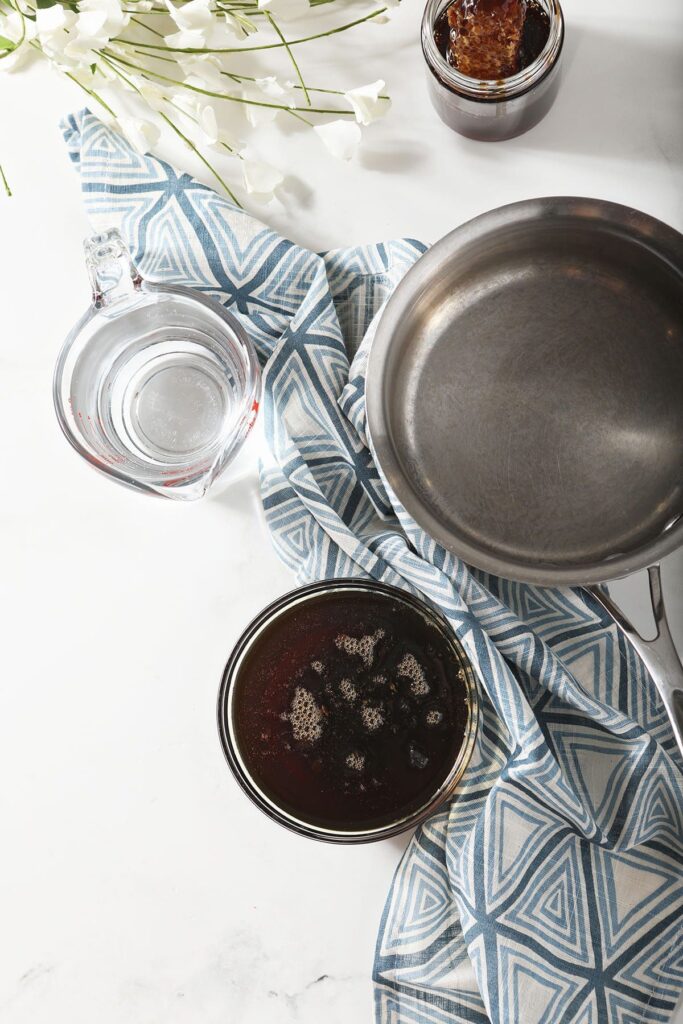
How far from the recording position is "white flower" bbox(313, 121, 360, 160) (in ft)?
2.32

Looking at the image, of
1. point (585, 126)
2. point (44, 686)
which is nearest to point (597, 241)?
point (585, 126)

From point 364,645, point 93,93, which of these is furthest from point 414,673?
point 93,93

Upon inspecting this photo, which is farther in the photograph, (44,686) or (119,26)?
(44,686)

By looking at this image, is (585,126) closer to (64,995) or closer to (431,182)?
(431,182)

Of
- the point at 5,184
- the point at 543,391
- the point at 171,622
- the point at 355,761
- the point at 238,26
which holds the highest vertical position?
the point at 238,26

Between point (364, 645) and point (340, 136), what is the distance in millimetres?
390

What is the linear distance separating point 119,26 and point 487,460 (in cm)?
39

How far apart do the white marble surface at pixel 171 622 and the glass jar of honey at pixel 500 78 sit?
0.13 ft

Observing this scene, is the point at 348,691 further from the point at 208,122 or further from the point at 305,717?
the point at 208,122

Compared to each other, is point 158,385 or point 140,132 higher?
point 140,132

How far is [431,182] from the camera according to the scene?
0.75 meters

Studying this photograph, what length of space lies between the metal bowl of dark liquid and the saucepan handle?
4.8 inches

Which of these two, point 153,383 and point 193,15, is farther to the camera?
point 153,383

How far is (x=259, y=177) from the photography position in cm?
71
